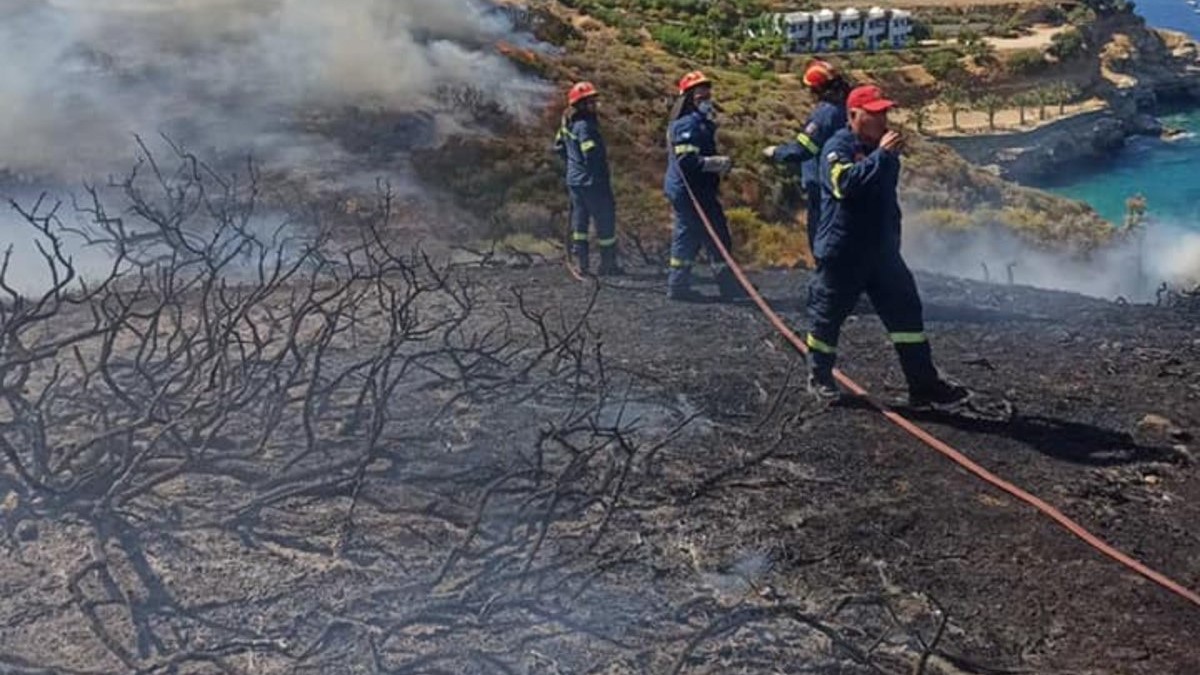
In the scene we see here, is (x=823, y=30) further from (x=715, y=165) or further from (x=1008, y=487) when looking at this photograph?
(x=1008, y=487)

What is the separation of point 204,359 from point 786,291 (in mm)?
4349

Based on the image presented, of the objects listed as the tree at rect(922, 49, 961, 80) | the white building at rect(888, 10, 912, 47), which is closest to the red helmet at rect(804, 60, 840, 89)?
the tree at rect(922, 49, 961, 80)

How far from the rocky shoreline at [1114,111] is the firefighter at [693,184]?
41.8 metres

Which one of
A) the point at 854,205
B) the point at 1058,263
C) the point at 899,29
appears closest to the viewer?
the point at 854,205

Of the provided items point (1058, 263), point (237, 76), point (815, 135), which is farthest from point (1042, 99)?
point (815, 135)

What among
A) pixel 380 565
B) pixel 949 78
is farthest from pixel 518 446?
pixel 949 78

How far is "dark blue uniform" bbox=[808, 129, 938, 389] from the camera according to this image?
526 cm

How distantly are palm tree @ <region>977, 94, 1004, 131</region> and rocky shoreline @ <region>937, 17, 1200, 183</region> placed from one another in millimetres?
1234

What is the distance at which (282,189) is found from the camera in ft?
41.4

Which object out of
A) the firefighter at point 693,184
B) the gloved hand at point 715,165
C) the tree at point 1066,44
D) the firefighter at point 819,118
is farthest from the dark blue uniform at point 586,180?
the tree at point 1066,44

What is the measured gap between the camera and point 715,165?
7.34 meters

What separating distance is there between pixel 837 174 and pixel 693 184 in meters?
2.39

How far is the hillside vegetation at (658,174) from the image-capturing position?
1440 cm

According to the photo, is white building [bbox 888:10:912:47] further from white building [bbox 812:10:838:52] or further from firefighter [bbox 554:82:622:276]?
firefighter [bbox 554:82:622:276]
